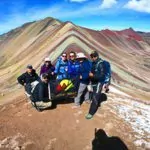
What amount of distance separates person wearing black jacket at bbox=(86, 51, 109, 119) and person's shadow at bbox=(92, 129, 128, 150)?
149cm

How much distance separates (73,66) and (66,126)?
3.15 meters

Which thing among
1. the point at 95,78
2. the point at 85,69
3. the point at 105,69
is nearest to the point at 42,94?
the point at 85,69

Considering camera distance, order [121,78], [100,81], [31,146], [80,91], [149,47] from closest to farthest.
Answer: [31,146] → [100,81] → [80,91] → [121,78] → [149,47]

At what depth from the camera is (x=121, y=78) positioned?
36062mm

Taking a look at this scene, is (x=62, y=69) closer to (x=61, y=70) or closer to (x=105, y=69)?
(x=61, y=70)

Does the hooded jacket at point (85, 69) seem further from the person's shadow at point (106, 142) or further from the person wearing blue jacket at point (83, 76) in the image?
the person's shadow at point (106, 142)

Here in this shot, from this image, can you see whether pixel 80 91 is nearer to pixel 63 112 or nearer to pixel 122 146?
pixel 63 112

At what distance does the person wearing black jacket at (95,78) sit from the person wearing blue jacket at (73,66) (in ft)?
3.98

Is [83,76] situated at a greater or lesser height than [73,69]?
lesser

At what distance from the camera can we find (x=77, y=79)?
47.3 feet

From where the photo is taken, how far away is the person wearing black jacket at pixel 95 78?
1274 cm

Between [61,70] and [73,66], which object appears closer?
[73,66]

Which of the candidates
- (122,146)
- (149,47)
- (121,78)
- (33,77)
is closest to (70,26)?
(121,78)

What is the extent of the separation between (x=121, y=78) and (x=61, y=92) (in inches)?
883
